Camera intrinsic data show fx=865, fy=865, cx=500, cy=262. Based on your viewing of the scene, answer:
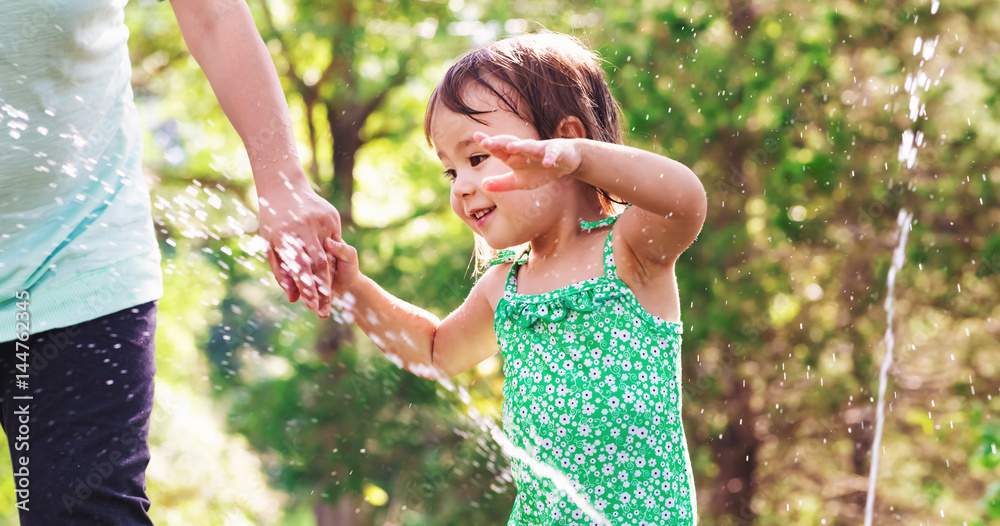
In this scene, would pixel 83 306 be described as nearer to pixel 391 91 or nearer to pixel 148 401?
pixel 148 401

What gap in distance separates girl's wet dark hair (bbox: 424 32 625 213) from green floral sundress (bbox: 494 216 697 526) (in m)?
0.28

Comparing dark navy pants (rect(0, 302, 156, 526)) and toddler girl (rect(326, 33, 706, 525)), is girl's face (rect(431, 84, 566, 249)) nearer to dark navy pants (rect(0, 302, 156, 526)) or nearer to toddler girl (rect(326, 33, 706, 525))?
toddler girl (rect(326, 33, 706, 525))

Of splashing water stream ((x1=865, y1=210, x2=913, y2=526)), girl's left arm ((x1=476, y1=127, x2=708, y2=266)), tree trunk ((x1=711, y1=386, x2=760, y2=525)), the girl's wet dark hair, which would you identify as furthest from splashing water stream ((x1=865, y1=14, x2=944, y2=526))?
girl's left arm ((x1=476, y1=127, x2=708, y2=266))

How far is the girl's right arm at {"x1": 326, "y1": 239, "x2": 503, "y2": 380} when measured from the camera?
5.86 ft

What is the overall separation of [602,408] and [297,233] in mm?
608

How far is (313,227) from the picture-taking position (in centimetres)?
151

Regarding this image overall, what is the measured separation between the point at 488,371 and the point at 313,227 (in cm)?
287

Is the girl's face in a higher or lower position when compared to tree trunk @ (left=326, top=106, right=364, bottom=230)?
higher

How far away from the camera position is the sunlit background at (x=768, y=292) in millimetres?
3881

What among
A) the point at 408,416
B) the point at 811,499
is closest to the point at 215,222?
the point at 408,416

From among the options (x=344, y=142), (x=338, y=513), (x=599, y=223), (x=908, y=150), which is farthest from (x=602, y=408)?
(x=344, y=142)

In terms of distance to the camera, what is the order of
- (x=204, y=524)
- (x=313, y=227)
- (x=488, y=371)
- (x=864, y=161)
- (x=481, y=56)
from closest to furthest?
(x=313, y=227) < (x=481, y=56) < (x=864, y=161) < (x=488, y=371) < (x=204, y=524)

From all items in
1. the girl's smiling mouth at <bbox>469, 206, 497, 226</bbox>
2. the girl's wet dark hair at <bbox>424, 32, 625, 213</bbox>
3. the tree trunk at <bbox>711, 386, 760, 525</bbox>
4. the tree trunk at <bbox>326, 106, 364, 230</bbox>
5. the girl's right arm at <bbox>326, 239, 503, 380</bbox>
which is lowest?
the tree trunk at <bbox>711, 386, 760, 525</bbox>

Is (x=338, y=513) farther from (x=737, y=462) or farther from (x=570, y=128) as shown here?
(x=570, y=128)
